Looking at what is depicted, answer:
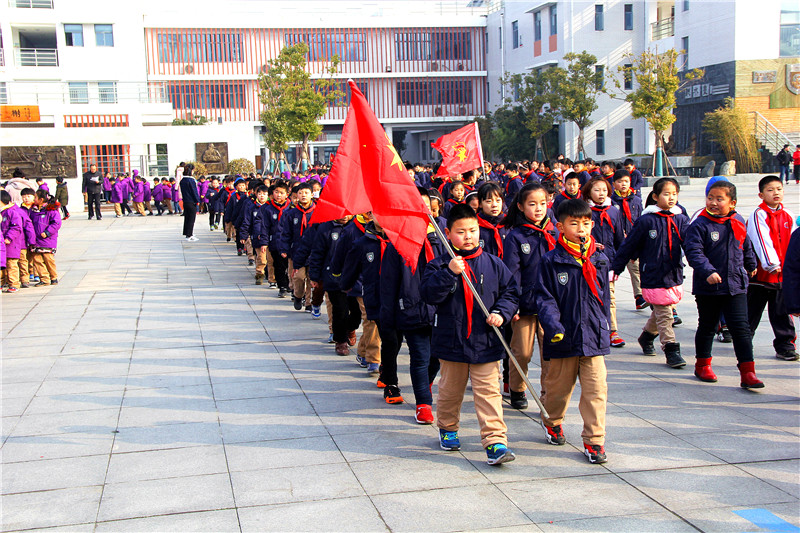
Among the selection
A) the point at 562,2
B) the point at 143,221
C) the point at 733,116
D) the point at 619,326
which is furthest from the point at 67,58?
the point at 619,326

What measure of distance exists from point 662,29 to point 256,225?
35.9 meters

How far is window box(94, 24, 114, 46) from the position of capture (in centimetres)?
4331

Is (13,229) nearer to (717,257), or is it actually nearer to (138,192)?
(717,257)

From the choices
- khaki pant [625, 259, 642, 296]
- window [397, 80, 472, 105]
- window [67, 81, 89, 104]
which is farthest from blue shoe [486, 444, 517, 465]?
window [397, 80, 472, 105]

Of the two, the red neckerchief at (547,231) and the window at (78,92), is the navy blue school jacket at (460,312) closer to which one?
the red neckerchief at (547,231)

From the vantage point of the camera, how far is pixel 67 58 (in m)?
42.5

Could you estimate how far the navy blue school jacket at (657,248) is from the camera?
7.05m

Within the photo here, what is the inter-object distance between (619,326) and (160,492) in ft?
19.1

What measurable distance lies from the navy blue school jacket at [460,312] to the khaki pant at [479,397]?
94mm

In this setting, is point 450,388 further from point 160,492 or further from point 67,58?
point 67,58

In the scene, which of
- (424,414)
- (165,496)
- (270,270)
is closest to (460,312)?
(424,414)

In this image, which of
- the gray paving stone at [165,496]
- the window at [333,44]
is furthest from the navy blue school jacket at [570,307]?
the window at [333,44]

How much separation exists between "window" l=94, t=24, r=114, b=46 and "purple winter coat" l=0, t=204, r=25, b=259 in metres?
34.1

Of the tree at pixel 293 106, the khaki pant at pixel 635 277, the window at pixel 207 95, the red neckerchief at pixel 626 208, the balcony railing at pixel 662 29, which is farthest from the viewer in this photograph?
the window at pixel 207 95
